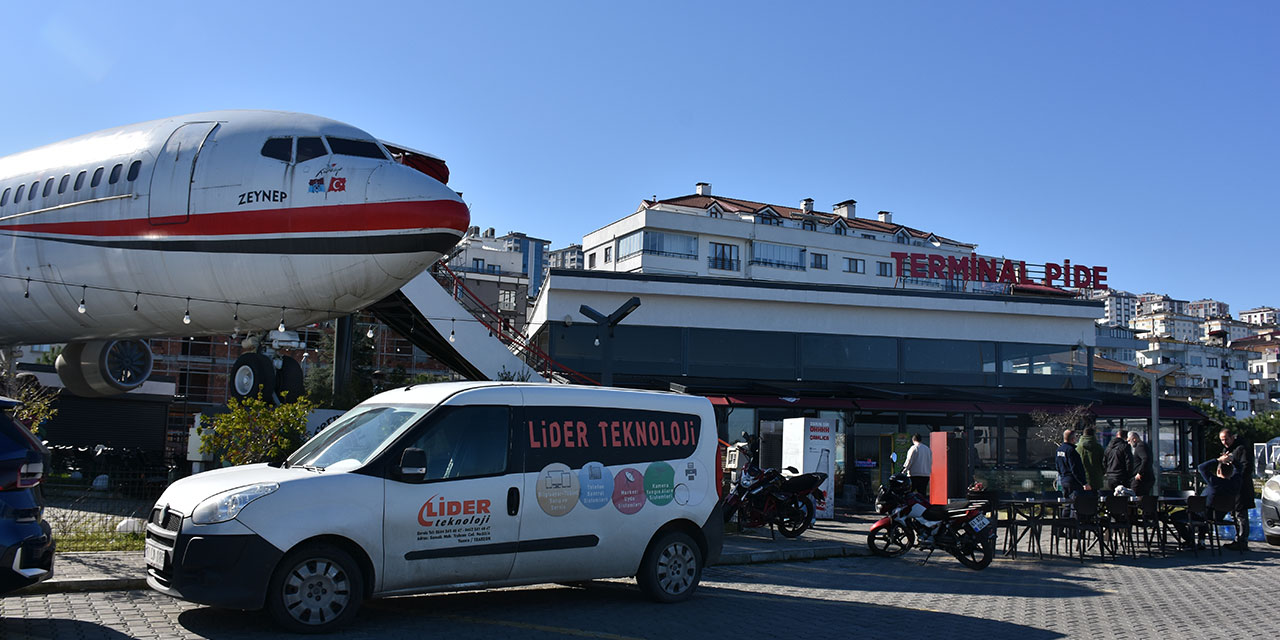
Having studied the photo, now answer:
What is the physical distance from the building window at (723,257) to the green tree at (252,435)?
53320 millimetres

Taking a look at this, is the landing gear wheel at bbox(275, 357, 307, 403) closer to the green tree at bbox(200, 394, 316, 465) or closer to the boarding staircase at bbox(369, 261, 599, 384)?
the green tree at bbox(200, 394, 316, 465)

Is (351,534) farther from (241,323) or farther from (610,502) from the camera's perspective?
(241,323)

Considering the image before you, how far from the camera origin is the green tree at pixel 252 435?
1267 cm

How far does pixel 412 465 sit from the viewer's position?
25.9 ft

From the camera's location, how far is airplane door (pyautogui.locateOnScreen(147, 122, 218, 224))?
46.3 ft

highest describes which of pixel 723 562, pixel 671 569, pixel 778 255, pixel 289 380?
pixel 778 255

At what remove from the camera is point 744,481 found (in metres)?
15.8

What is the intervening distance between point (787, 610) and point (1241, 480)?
10.1 meters

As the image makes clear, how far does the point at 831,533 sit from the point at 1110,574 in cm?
481

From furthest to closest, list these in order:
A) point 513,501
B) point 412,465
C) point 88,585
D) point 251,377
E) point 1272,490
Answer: point 1272,490 → point 251,377 → point 88,585 → point 513,501 → point 412,465

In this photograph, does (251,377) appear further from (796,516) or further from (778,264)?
(778,264)

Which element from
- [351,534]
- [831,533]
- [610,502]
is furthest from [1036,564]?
[351,534]

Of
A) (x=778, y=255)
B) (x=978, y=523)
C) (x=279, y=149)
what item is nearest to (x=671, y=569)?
(x=978, y=523)

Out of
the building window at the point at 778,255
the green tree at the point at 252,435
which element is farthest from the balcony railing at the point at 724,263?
the green tree at the point at 252,435
